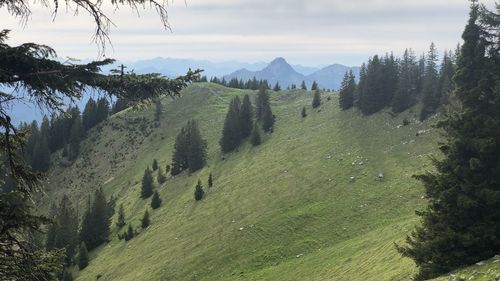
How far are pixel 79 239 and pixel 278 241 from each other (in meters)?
41.3

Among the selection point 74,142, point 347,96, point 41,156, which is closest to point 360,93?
point 347,96

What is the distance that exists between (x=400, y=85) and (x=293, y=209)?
40.7 m

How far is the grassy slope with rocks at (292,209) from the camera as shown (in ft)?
142

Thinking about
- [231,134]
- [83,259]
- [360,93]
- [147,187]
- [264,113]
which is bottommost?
[83,259]

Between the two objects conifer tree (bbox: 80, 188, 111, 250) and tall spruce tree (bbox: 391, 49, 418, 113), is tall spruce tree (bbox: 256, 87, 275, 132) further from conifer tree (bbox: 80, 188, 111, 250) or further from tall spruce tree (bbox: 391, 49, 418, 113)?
conifer tree (bbox: 80, 188, 111, 250)

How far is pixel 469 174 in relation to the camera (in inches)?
842

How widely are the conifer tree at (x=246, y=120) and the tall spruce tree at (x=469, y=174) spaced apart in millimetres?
77553

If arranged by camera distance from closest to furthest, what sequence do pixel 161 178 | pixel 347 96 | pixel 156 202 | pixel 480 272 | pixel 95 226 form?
pixel 480 272 → pixel 95 226 → pixel 156 202 → pixel 161 178 → pixel 347 96

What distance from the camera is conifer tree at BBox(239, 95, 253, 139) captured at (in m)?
99.8

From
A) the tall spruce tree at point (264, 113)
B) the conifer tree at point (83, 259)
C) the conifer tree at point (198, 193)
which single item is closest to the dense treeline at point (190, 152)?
→ the tall spruce tree at point (264, 113)

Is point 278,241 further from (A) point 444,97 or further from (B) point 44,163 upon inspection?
(B) point 44,163

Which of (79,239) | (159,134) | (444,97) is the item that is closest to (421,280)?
(444,97)

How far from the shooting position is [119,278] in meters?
A: 55.0

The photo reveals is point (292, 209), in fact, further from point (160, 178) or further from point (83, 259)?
point (160, 178)
